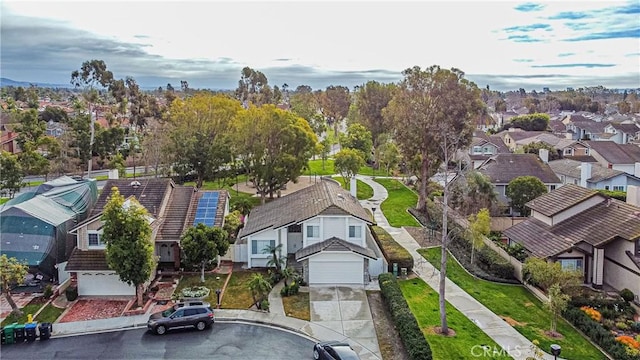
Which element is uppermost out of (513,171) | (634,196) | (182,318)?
(634,196)

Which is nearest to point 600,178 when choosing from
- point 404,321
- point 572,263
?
point 572,263

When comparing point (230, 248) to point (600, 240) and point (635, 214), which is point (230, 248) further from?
point (635, 214)

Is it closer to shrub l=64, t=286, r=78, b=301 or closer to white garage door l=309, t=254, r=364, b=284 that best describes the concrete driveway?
white garage door l=309, t=254, r=364, b=284

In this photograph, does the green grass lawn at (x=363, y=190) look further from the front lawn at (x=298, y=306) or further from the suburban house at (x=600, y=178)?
the front lawn at (x=298, y=306)

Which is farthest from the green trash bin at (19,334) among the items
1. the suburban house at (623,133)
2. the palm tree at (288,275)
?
the suburban house at (623,133)

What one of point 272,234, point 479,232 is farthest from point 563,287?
point 272,234

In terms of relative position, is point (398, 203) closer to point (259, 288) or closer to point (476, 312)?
point (476, 312)
